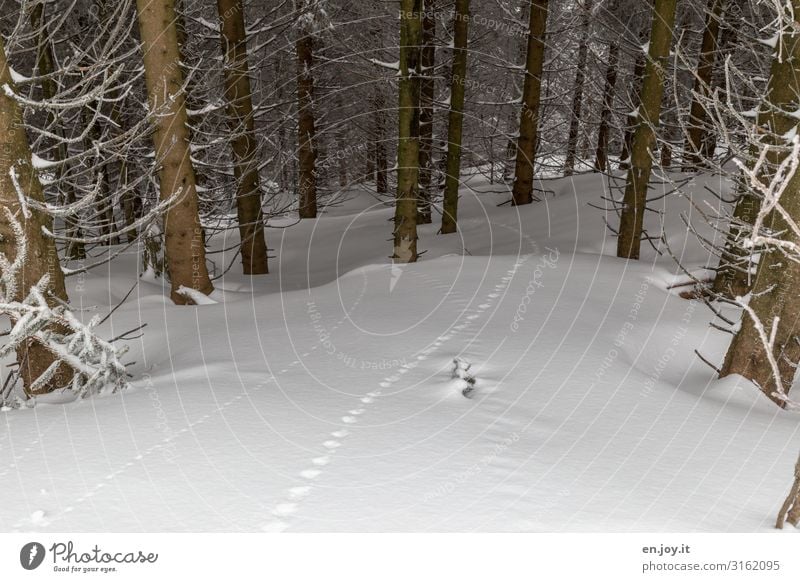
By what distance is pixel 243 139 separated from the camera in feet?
35.3

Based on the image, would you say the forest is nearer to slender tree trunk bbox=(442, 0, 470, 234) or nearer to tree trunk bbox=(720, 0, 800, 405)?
tree trunk bbox=(720, 0, 800, 405)

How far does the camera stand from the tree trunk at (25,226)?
4.18m

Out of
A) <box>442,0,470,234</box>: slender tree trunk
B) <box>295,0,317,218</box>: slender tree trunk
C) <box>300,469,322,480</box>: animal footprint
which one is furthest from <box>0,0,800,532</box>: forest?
<box>295,0,317,218</box>: slender tree trunk

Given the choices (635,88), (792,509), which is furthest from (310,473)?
(635,88)

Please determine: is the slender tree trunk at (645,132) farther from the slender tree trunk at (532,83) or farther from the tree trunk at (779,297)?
the slender tree trunk at (532,83)

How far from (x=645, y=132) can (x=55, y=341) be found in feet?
25.3

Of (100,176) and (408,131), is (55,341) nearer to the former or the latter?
(100,176)

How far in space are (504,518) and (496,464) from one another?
0.49 meters

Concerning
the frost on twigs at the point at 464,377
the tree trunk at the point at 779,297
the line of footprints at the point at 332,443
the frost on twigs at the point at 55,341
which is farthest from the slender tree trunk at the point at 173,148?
the tree trunk at the point at 779,297

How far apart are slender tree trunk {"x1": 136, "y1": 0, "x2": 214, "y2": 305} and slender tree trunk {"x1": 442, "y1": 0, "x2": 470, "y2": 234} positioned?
6.64 m

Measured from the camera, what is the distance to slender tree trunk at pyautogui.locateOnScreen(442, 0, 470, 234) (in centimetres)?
1263
